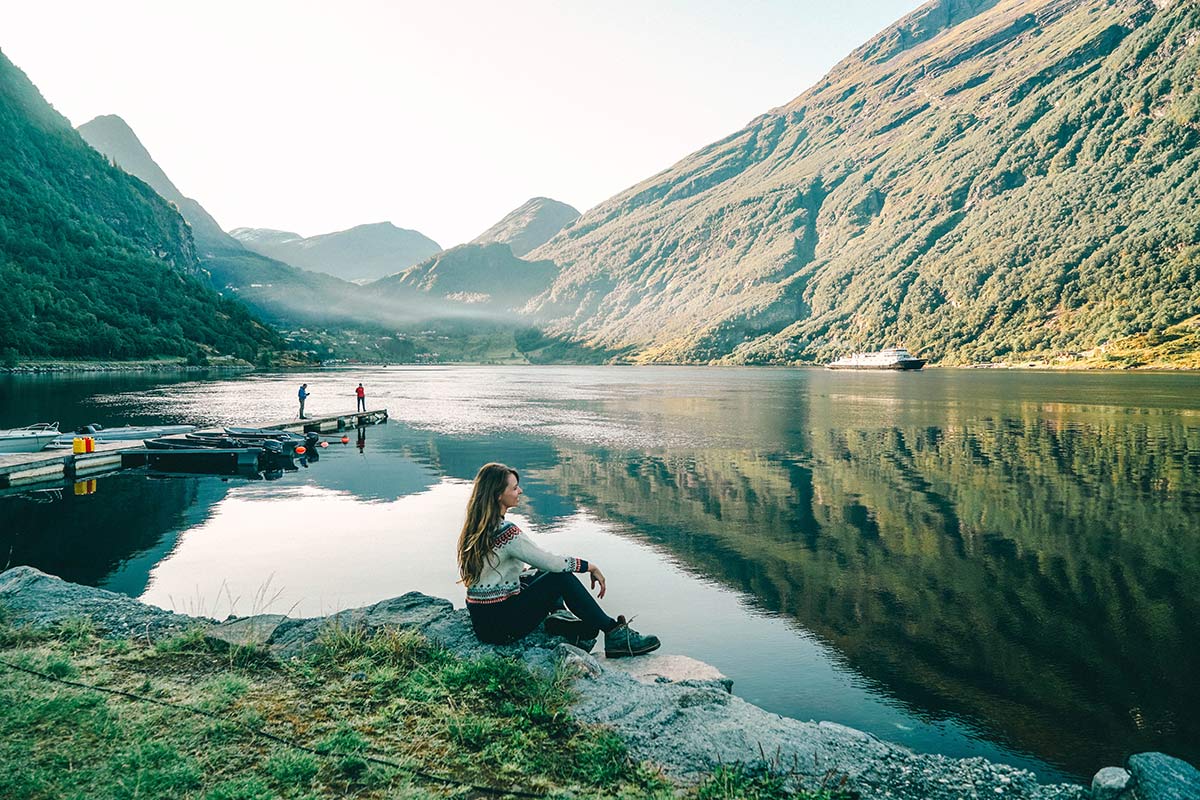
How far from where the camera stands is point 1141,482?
29859 mm

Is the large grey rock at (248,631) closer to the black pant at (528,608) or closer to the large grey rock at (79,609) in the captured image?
the large grey rock at (79,609)

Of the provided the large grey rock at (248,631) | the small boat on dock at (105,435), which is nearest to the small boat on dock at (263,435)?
the small boat on dock at (105,435)

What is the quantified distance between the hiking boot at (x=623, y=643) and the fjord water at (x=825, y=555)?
205 cm

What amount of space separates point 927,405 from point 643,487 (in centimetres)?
5662

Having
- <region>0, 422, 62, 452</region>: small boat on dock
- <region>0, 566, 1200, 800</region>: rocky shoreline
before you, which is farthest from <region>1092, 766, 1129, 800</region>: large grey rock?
<region>0, 422, 62, 452</region>: small boat on dock

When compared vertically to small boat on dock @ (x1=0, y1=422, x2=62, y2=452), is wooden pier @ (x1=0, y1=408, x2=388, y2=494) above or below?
below

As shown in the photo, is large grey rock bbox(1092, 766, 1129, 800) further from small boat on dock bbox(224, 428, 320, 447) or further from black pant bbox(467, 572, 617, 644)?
small boat on dock bbox(224, 428, 320, 447)

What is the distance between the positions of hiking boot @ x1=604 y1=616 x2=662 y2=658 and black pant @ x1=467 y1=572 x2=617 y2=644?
2.49ft

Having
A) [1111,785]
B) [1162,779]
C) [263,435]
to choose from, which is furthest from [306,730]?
[263,435]

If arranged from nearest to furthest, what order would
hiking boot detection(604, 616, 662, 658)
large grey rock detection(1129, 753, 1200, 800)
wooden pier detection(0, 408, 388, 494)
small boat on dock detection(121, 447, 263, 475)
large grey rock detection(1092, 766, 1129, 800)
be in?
large grey rock detection(1129, 753, 1200, 800) → large grey rock detection(1092, 766, 1129, 800) → hiking boot detection(604, 616, 662, 658) → wooden pier detection(0, 408, 388, 494) → small boat on dock detection(121, 447, 263, 475)

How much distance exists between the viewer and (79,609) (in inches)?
446

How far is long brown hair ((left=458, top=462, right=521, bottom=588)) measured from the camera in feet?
29.5

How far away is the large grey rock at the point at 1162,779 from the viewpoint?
6402mm

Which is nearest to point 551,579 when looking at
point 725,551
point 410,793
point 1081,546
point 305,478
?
point 410,793
